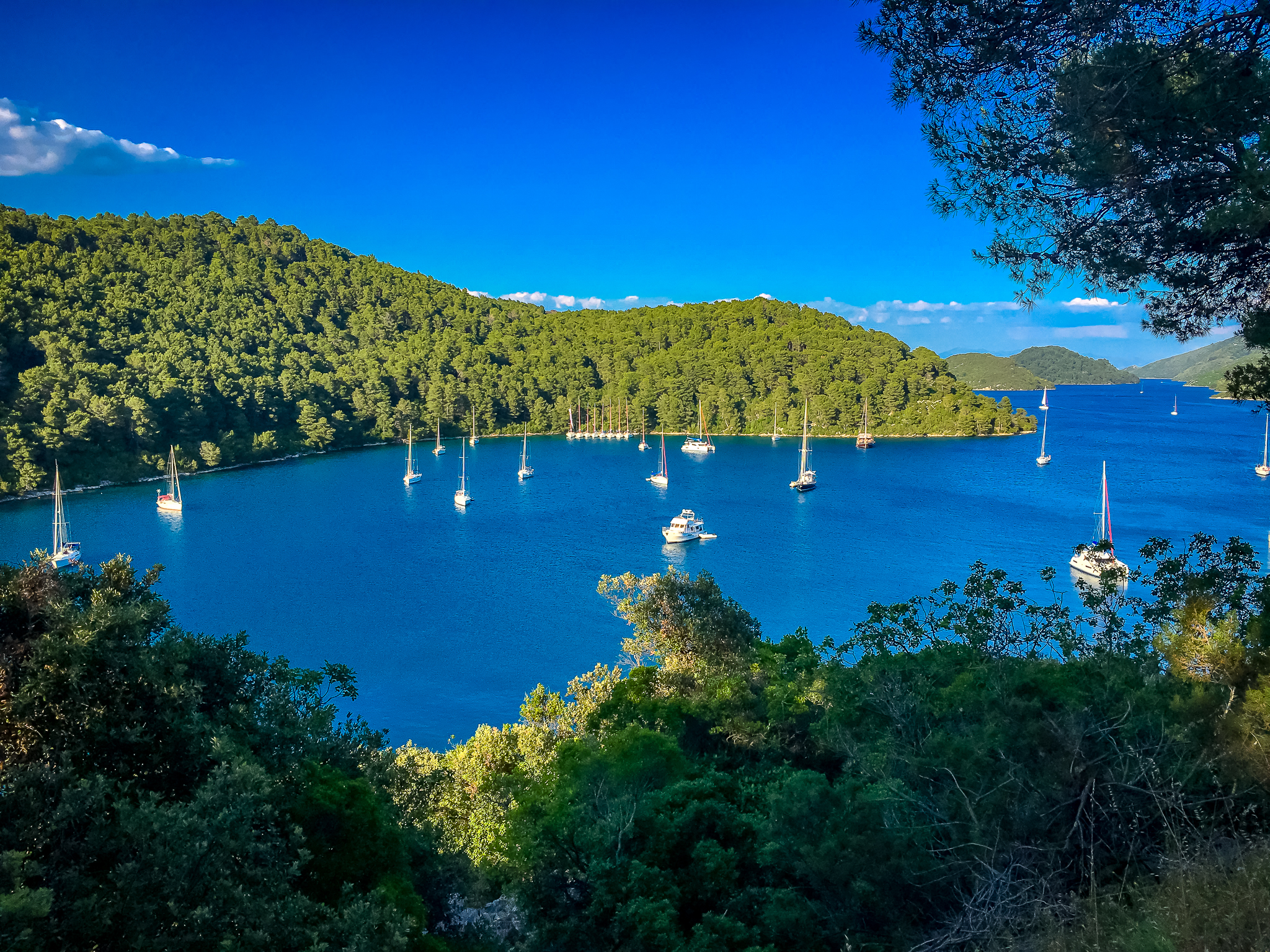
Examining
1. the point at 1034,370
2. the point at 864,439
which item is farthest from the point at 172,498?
the point at 1034,370

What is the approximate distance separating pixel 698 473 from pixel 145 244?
191 ft

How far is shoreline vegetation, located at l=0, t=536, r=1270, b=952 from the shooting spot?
3.28 metres

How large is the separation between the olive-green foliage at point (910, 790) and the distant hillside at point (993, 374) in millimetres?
127480

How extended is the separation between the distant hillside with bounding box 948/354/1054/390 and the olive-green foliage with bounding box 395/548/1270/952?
127480mm

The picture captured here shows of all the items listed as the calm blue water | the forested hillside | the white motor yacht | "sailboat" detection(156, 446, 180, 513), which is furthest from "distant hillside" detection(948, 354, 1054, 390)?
"sailboat" detection(156, 446, 180, 513)

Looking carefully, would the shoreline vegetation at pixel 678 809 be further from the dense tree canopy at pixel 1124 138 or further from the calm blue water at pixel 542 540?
the calm blue water at pixel 542 540

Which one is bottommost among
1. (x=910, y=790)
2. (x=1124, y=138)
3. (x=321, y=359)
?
(x=910, y=790)

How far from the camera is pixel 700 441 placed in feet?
209

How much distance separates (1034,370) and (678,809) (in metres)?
182

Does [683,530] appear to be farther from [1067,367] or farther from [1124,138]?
[1067,367]

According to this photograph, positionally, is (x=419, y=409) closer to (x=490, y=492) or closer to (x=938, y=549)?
(x=490, y=492)

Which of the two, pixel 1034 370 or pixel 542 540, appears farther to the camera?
pixel 1034 370

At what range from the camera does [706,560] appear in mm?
28984

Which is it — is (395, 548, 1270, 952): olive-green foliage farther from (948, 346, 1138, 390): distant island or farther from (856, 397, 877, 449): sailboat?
(948, 346, 1138, 390): distant island
